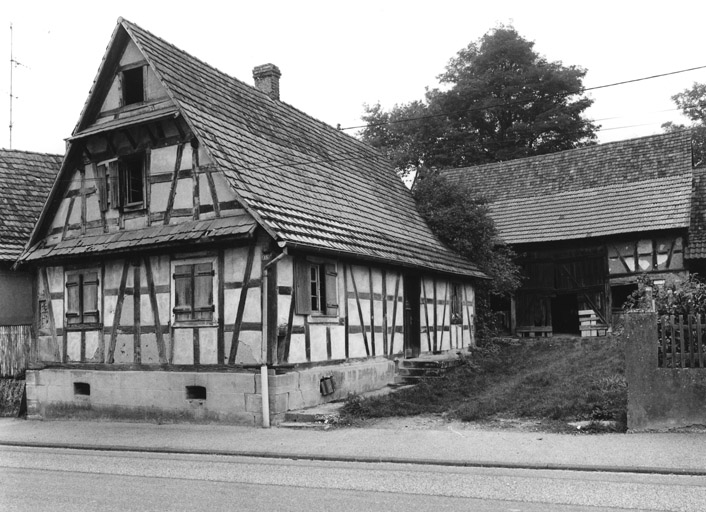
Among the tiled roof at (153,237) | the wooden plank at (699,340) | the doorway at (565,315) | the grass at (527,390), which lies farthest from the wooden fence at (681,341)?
the doorway at (565,315)

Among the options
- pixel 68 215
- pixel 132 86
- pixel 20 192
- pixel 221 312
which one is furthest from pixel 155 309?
pixel 20 192

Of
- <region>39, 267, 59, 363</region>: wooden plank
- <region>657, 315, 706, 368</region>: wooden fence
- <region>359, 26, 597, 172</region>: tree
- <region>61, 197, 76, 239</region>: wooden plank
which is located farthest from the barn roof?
<region>359, 26, 597, 172</region>: tree

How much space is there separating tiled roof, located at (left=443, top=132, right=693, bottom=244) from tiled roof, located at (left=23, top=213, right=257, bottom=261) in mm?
17402

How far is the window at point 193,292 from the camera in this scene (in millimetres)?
15406

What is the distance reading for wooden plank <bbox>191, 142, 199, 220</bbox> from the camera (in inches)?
622

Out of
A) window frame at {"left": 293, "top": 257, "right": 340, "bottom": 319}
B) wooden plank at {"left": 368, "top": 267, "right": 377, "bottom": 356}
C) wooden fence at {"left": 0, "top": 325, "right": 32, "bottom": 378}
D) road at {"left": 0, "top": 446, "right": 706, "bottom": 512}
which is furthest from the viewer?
wooden fence at {"left": 0, "top": 325, "right": 32, "bottom": 378}

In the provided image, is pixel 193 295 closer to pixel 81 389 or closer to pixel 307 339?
pixel 307 339

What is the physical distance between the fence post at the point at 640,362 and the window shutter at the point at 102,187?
39.9 ft

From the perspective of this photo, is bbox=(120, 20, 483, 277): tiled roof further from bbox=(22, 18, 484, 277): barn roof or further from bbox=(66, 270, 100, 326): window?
bbox=(66, 270, 100, 326): window

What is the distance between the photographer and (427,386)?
699 inches

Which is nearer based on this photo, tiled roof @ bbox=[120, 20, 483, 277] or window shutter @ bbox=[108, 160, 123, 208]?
tiled roof @ bbox=[120, 20, 483, 277]

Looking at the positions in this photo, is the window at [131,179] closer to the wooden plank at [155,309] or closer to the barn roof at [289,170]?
the barn roof at [289,170]

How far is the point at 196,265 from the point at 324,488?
7940 millimetres

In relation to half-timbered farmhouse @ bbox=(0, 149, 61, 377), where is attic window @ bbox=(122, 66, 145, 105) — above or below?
above
